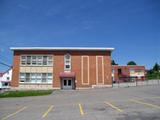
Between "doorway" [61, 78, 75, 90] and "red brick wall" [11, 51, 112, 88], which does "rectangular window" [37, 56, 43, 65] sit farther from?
"doorway" [61, 78, 75, 90]

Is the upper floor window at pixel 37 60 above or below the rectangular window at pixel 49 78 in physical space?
above

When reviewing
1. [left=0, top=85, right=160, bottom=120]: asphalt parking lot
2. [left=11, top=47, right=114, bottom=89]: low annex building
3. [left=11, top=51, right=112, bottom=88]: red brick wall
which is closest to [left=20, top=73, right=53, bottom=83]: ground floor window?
[left=11, top=47, right=114, bottom=89]: low annex building

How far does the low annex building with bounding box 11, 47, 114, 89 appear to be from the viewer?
1687 inches

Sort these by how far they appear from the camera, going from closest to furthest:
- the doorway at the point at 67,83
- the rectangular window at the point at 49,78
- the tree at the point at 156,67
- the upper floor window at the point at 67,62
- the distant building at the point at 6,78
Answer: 1. the doorway at the point at 67,83
2. the rectangular window at the point at 49,78
3. the upper floor window at the point at 67,62
4. the distant building at the point at 6,78
5. the tree at the point at 156,67

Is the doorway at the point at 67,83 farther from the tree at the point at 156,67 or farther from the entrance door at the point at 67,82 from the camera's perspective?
the tree at the point at 156,67

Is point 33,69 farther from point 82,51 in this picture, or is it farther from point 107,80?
point 107,80

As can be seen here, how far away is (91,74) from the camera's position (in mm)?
42812

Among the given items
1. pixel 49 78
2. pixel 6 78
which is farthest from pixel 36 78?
pixel 6 78

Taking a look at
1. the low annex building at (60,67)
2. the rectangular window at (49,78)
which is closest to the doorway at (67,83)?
the low annex building at (60,67)

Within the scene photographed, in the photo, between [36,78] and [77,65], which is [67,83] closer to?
[77,65]

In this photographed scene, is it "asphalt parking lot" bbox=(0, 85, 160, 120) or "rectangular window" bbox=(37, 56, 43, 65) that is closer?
"asphalt parking lot" bbox=(0, 85, 160, 120)

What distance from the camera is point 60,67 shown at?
4344 cm

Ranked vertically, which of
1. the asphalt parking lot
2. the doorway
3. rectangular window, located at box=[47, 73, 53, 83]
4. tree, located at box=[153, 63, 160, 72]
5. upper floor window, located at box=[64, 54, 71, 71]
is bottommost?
the asphalt parking lot

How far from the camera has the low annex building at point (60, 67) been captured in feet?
141
